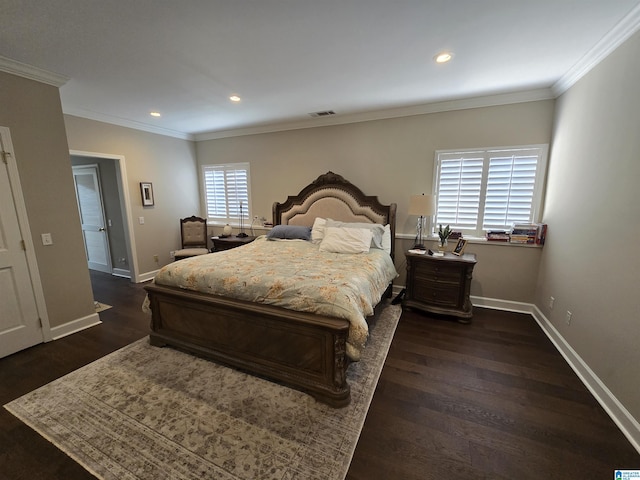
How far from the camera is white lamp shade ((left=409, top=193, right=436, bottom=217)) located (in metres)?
3.42

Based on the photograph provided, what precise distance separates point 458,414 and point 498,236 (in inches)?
96.0

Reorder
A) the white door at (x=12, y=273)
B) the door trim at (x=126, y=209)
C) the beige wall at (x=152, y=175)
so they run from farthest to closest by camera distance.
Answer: the door trim at (x=126, y=209) → the beige wall at (x=152, y=175) → the white door at (x=12, y=273)

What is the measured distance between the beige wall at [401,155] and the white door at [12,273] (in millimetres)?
3099

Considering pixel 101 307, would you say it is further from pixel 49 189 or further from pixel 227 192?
pixel 227 192

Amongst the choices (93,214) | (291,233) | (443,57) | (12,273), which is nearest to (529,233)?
(443,57)

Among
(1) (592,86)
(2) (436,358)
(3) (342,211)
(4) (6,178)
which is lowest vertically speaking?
(2) (436,358)

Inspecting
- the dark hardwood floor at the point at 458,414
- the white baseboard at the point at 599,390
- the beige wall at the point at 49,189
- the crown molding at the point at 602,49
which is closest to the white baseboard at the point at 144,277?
the beige wall at the point at 49,189

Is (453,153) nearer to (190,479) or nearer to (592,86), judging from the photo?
(592,86)

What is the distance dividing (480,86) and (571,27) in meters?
1.06

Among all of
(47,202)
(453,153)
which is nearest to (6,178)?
(47,202)

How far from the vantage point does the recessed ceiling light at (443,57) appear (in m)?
2.29

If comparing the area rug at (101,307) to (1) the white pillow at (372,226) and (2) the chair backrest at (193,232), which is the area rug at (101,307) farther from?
(1) the white pillow at (372,226)

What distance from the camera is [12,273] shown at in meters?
2.59

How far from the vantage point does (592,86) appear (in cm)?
239
